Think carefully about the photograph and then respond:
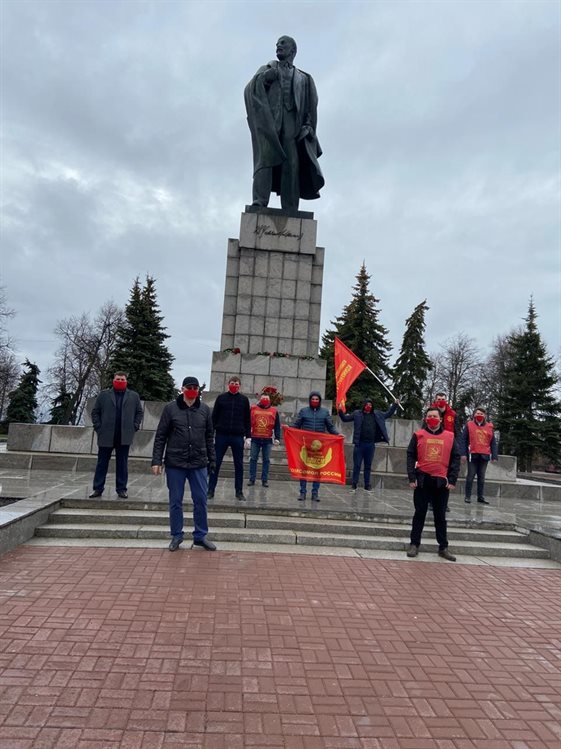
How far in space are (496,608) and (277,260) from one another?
38.0 ft

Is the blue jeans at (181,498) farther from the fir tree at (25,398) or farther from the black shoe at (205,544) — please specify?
the fir tree at (25,398)

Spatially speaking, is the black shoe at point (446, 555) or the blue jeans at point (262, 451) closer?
the black shoe at point (446, 555)

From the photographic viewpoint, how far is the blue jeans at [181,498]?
19.7 feet

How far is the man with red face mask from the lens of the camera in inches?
294

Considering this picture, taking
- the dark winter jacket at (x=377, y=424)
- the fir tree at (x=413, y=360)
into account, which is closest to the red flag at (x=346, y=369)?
the dark winter jacket at (x=377, y=424)

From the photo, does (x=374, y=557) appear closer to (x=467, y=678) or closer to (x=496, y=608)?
(x=496, y=608)

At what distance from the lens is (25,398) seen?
46156 mm

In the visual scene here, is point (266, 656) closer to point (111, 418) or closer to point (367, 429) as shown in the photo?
point (111, 418)

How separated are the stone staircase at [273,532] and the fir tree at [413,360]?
108 feet

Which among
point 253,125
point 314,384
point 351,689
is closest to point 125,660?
point 351,689

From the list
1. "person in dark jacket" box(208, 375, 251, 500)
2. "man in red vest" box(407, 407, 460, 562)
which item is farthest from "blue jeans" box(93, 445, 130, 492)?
"man in red vest" box(407, 407, 460, 562)

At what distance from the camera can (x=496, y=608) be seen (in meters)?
4.83

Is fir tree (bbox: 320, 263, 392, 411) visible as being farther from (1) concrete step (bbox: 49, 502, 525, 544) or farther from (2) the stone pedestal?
(1) concrete step (bbox: 49, 502, 525, 544)

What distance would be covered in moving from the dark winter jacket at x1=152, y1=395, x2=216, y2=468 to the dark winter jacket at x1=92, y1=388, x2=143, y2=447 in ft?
4.94
